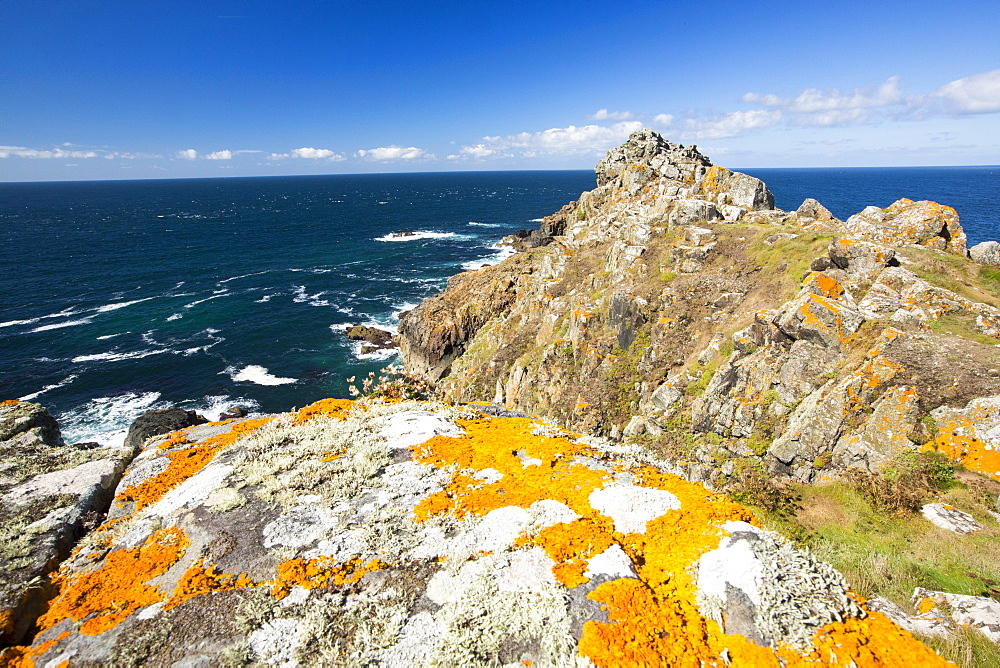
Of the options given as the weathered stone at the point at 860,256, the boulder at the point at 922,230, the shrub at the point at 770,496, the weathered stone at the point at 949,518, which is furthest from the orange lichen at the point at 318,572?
the boulder at the point at 922,230

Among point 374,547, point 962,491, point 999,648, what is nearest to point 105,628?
point 374,547

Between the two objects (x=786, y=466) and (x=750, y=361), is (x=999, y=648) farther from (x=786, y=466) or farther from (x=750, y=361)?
(x=750, y=361)

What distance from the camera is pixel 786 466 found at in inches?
578

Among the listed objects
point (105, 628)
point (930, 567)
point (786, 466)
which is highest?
point (105, 628)

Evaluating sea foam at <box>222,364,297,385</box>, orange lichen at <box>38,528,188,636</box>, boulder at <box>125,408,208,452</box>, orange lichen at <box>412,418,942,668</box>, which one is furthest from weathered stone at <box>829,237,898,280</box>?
sea foam at <box>222,364,297,385</box>

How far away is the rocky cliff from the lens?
42.5 feet

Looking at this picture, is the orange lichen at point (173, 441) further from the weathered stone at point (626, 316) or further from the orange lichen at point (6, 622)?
the weathered stone at point (626, 316)

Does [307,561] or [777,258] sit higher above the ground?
[777,258]

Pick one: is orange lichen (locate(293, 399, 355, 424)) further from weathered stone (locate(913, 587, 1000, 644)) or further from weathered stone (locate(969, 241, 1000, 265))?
weathered stone (locate(969, 241, 1000, 265))

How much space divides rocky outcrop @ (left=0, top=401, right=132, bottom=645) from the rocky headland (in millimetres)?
53

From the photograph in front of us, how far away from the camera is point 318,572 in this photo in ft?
21.4

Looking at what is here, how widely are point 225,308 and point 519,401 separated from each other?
58.8m

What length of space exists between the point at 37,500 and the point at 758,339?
75.8 ft

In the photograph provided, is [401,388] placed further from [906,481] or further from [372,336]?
[372,336]
